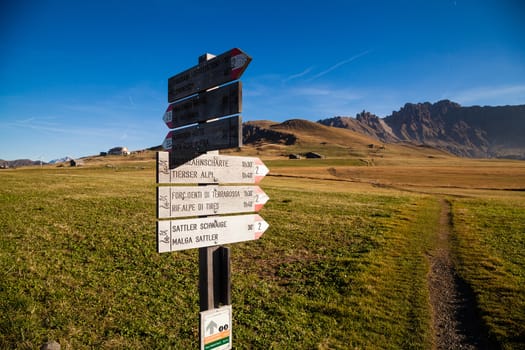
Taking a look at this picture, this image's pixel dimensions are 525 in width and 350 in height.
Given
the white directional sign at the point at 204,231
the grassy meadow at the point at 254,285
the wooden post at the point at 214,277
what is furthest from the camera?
the grassy meadow at the point at 254,285

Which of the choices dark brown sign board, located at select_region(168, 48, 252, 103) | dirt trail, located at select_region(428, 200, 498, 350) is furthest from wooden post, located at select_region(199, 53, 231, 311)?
dirt trail, located at select_region(428, 200, 498, 350)

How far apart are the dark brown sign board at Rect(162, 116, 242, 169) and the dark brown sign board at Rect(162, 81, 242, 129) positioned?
14 cm

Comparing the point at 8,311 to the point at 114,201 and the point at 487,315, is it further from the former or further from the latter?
the point at 114,201

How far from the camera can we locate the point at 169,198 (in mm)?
5031

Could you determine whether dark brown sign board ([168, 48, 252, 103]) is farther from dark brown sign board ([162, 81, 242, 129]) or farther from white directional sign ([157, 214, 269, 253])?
white directional sign ([157, 214, 269, 253])

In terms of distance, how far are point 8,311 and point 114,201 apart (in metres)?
17.8

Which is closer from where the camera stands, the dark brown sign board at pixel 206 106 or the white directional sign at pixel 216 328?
the white directional sign at pixel 216 328

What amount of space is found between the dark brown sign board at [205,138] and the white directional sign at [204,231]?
1.04 meters

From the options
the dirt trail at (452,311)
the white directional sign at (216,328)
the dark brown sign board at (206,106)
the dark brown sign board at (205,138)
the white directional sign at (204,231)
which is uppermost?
the dark brown sign board at (206,106)

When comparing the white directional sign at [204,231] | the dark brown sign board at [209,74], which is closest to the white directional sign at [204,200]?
the white directional sign at [204,231]

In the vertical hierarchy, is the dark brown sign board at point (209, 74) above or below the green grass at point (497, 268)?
above

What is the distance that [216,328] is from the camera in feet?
17.2

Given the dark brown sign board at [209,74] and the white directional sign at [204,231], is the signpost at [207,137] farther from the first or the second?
the white directional sign at [204,231]

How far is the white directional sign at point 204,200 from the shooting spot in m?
5.01
